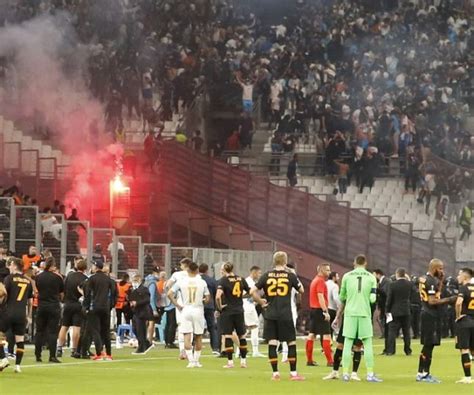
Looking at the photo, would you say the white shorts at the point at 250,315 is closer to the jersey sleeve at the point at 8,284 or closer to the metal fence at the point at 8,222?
the jersey sleeve at the point at 8,284

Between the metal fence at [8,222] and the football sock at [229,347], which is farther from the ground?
the metal fence at [8,222]

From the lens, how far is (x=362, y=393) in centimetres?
2091

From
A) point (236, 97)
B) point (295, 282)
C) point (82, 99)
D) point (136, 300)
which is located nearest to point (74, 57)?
point (82, 99)

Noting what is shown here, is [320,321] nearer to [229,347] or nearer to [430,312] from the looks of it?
[229,347]

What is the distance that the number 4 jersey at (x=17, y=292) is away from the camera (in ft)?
79.3

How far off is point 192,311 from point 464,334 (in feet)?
18.6

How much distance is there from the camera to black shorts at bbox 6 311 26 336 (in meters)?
24.1

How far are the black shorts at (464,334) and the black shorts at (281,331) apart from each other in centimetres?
242

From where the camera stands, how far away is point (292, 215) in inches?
1673

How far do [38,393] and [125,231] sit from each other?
21.3 m

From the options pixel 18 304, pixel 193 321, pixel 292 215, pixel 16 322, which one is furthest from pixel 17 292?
pixel 292 215

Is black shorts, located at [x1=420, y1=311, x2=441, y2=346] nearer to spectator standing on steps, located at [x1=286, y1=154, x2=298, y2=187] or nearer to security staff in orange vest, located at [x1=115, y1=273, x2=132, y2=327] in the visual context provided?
security staff in orange vest, located at [x1=115, y1=273, x2=132, y2=327]

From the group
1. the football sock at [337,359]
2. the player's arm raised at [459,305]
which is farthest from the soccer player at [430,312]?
the football sock at [337,359]

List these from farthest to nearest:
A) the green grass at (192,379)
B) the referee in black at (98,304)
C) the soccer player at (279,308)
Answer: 1. the referee in black at (98,304)
2. the soccer player at (279,308)
3. the green grass at (192,379)
